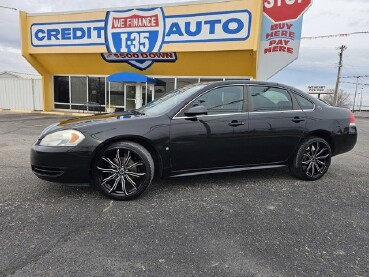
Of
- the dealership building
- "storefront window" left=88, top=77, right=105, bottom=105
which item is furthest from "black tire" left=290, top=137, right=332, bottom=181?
"storefront window" left=88, top=77, right=105, bottom=105

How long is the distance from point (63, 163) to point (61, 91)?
1704 centimetres

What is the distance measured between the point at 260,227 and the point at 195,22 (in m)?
12.9

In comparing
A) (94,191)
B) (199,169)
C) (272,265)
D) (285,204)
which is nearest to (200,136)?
(199,169)

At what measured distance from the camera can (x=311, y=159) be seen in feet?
14.5

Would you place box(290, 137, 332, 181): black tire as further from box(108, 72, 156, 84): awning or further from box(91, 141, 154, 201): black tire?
box(108, 72, 156, 84): awning

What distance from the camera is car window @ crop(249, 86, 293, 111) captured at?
4168 mm

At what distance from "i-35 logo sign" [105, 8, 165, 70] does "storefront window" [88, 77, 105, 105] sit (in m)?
2.73

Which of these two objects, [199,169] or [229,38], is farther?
[229,38]

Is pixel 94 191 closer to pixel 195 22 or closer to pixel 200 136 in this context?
pixel 200 136

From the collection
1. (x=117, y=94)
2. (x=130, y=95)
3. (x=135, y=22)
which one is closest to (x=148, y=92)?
(x=130, y=95)

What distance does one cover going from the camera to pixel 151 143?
361cm

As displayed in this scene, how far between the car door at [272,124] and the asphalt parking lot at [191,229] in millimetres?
481

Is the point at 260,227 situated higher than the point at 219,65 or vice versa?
the point at 219,65

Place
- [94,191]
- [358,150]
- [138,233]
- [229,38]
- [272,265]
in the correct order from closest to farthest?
[272,265]
[138,233]
[94,191]
[358,150]
[229,38]
